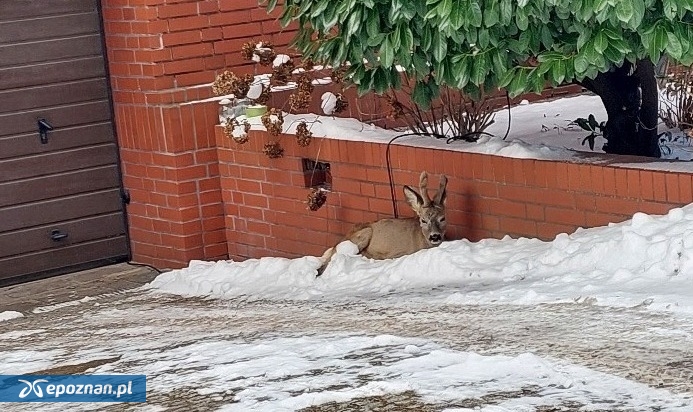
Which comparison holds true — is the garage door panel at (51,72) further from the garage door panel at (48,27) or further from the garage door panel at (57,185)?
the garage door panel at (57,185)

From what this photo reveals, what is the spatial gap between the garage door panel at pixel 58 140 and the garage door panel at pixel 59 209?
0.39 meters

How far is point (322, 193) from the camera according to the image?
8.29 meters

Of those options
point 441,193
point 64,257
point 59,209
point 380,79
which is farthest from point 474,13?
point 64,257

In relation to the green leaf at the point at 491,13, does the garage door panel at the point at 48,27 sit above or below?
above

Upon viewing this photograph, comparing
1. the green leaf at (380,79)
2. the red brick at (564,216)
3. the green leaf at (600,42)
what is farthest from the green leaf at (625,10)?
the green leaf at (380,79)

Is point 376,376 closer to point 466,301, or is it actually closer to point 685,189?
point 466,301

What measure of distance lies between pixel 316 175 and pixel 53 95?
7.10 feet

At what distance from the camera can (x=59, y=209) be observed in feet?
30.5

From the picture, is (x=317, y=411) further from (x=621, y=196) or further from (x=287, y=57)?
(x=287, y=57)

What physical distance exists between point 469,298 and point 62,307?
3333mm

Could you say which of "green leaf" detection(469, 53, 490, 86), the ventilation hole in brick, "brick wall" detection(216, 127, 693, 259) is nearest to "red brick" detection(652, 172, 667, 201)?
"brick wall" detection(216, 127, 693, 259)

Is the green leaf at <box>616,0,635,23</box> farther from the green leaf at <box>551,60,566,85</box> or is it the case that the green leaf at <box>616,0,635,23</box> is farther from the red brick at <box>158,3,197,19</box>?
the red brick at <box>158,3,197,19</box>

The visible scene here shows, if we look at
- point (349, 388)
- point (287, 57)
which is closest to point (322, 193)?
point (287, 57)

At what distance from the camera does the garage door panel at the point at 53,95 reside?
8.99 m
